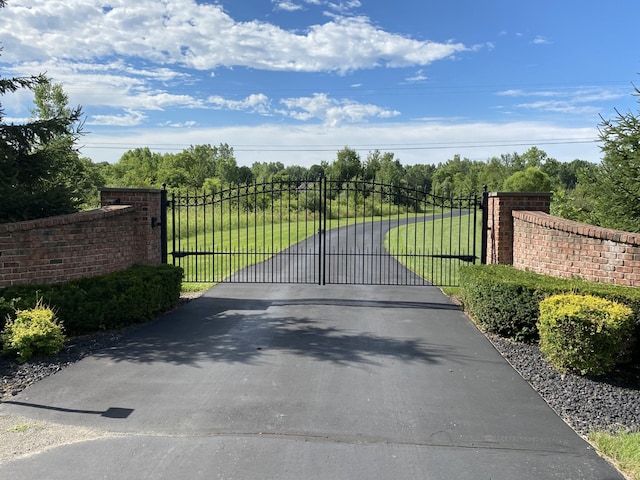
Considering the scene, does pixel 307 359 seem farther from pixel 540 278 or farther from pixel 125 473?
pixel 540 278

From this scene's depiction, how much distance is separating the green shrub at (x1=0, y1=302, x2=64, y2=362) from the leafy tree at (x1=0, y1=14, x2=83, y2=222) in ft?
7.32

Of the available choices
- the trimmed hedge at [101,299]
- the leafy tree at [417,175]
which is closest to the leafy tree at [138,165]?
the leafy tree at [417,175]

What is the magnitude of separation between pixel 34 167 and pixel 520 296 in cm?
749

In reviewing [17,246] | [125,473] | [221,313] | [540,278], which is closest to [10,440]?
[125,473]

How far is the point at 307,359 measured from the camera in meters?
5.60

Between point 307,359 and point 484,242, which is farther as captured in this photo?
point 484,242

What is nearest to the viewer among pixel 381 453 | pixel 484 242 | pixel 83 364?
pixel 381 453

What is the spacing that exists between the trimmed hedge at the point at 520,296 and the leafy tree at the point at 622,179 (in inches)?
85.3

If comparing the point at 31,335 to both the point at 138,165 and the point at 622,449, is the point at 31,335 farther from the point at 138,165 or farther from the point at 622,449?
the point at 138,165

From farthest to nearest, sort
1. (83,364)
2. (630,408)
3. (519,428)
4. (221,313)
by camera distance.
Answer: (221,313) < (83,364) < (630,408) < (519,428)

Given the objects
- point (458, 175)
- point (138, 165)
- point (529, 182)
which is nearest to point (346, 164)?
point (529, 182)

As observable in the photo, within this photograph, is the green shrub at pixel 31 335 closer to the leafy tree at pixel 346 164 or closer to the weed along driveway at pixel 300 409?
the weed along driveway at pixel 300 409

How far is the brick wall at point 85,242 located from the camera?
6.46m

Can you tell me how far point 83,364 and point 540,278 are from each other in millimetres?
5804
